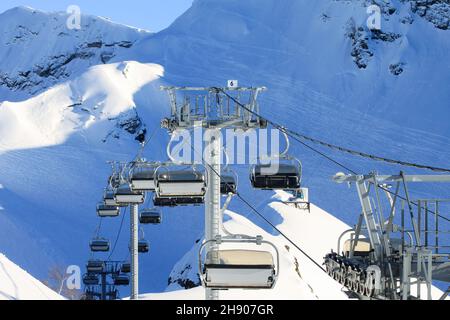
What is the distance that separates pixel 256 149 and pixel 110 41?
239ft

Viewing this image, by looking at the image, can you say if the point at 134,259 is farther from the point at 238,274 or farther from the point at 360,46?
the point at 360,46

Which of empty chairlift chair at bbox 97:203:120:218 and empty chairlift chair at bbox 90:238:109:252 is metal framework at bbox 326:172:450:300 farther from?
empty chairlift chair at bbox 90:238:109:252

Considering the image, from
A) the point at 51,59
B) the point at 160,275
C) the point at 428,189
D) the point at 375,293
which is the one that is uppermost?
the point at 51,59

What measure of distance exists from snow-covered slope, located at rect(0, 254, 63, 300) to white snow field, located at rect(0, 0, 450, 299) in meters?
9.07

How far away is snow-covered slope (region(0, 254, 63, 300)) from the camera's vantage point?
41.2 feet

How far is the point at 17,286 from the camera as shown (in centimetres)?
1312

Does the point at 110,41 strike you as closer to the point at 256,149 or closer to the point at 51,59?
the point at 51,59

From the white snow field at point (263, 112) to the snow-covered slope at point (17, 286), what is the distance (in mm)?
9071

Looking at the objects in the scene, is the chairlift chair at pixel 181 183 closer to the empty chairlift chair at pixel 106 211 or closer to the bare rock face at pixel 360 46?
the empty chairlift chair at pixel 106 211

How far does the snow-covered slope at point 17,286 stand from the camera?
12555 mm

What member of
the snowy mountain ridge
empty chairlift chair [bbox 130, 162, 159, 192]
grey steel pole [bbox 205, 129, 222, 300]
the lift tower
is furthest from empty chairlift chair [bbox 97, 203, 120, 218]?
the snowy mountain ridge
